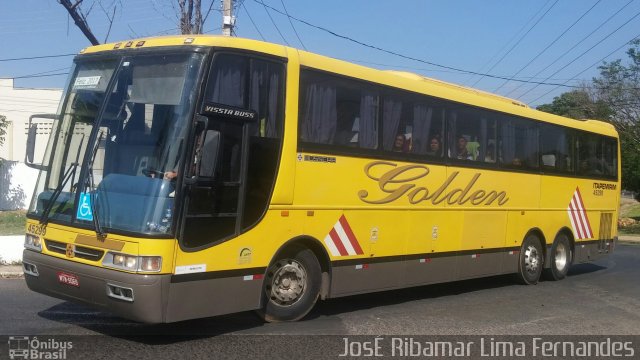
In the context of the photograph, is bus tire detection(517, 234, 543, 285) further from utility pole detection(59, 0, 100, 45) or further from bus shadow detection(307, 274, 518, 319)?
utility pole detection(59, 0, 100, 45)

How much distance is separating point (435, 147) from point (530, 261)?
13.2ft

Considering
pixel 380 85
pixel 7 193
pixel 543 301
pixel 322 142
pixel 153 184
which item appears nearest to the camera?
pixel 153 184

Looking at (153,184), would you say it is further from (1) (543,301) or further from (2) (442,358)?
(1) (543,301)

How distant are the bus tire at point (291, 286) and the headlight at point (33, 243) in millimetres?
2543

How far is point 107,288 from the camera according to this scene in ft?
20.6

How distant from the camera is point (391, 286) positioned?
9.11 metres

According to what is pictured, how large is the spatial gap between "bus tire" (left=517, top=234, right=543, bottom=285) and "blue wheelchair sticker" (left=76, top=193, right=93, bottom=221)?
27.0 feet

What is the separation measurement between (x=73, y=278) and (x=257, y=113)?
2.60m

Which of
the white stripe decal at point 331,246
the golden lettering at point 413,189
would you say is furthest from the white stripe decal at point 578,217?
the white stripe decal at point 331,246

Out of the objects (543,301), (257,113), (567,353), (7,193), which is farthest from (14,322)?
(7,193)

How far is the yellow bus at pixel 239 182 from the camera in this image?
252 inches

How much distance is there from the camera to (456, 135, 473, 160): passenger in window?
10.3m

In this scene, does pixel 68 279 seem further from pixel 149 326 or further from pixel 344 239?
pixel 344 239

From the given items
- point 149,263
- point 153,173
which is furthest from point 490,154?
point 149,263
